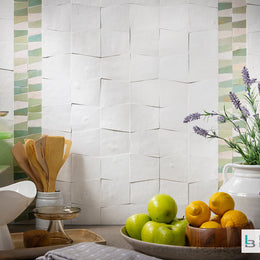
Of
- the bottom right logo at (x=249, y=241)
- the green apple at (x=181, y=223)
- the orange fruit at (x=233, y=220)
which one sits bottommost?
the bottom right logo at (x=249, y=241)

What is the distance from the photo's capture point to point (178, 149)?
1.42m

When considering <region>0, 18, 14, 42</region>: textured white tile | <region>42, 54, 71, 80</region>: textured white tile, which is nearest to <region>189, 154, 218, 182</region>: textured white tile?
<region>42, 54, 71, 80</region>: textured white tile

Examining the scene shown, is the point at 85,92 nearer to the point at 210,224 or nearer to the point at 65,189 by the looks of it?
the point at 65,189

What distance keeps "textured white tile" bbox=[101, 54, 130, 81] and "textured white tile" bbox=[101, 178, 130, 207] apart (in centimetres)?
38

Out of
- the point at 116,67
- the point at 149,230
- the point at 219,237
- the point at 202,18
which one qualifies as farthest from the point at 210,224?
the point at 202,18

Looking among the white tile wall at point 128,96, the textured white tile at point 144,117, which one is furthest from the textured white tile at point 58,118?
the textured white tile at point 144,117

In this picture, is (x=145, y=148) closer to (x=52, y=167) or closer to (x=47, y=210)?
(x=52, y=167)

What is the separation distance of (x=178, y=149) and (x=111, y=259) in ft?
2.09

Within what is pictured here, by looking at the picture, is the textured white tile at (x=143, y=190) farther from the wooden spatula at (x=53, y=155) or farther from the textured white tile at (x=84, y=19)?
the textured white tile at (x=84, y=19)

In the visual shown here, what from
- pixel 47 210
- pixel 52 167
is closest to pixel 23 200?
pixel 47 210

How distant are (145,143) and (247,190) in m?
0.44

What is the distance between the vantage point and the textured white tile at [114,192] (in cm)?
142

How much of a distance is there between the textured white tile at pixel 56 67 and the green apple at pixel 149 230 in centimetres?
66

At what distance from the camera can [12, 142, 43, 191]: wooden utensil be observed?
128cm
